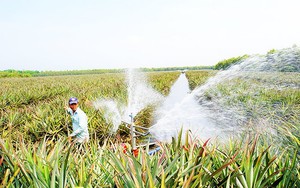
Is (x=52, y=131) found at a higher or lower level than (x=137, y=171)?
lower

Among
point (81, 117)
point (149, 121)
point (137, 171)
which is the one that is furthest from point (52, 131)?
point (137, 171)

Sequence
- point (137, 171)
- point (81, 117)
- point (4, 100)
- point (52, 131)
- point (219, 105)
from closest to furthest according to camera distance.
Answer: point (137, 171), point (81, 117), point (52, 131), point (219, 105), point (4, 100)

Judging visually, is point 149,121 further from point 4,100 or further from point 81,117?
point 4,100

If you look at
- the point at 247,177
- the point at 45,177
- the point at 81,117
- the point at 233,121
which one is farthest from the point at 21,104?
the point at 247,177

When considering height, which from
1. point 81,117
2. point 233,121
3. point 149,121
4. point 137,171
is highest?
point 137,171

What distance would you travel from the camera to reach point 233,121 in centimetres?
609

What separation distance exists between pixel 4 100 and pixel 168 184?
32.9 ft

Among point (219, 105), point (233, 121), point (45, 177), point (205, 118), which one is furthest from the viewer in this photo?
point (219, 105)

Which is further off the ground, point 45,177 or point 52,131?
point 45,177

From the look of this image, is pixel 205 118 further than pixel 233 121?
Yes

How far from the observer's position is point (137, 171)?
160 centimetres

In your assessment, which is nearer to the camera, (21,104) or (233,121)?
(233,121)

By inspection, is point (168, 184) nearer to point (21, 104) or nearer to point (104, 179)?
point (104, 179)

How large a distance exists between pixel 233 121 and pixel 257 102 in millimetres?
947
